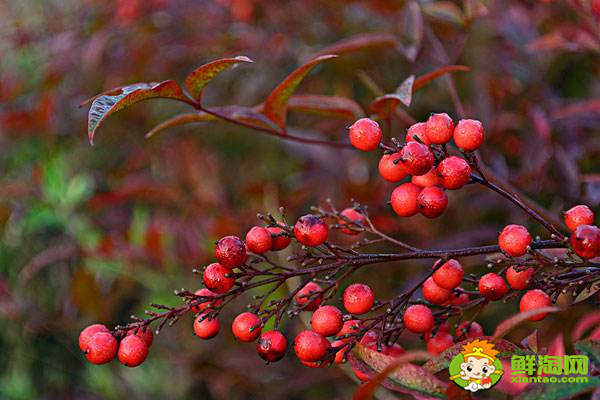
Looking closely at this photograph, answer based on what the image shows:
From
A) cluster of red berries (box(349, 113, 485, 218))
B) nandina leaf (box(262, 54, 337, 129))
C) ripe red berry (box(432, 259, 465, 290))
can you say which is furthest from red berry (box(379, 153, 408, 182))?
nandina leaf (box(262, 54, 337, 129))

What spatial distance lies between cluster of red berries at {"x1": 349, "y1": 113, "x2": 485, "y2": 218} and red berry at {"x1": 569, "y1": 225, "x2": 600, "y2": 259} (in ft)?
0.40

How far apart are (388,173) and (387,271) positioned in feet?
2.83

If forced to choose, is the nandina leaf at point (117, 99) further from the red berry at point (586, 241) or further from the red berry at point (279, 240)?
the red berry at point (586, 241)

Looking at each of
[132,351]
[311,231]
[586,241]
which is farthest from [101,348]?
[586,241]

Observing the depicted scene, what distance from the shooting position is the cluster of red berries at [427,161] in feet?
2.24

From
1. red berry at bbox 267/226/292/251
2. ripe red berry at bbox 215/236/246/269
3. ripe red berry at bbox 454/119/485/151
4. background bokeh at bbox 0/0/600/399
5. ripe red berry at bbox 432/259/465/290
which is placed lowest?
background bokeh at bbox 0/0/600/399

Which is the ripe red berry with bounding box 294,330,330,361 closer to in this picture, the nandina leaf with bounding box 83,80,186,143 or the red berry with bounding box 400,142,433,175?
the red berry with bounding box 400,142,433,175

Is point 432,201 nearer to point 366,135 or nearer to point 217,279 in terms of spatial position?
point 366,135

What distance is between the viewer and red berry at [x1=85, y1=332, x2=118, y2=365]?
2.36 ft

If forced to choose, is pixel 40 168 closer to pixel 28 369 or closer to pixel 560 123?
pixel 28 369

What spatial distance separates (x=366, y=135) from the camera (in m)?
0.73

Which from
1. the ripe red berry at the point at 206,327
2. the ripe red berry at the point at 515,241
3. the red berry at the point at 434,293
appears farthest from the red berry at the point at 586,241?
the ripe red berry at the point at 206,327

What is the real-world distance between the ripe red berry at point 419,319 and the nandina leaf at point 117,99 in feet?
1.27

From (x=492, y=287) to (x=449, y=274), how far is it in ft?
0.15
